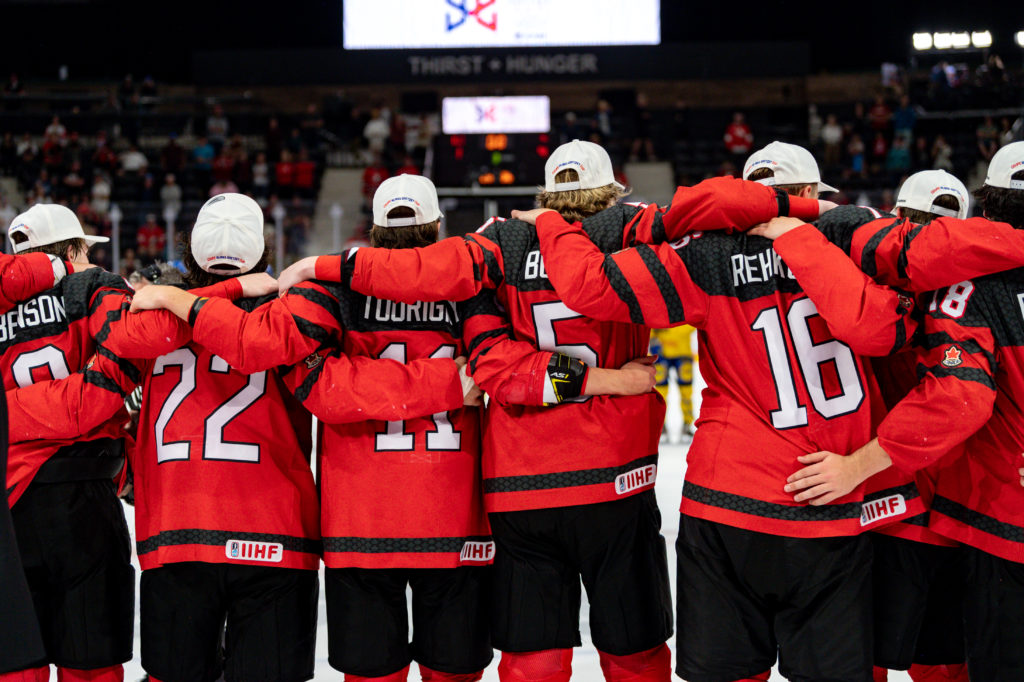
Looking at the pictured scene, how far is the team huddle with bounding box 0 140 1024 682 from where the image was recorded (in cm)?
246

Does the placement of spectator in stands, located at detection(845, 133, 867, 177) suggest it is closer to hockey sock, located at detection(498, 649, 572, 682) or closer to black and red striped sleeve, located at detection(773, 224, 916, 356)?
black and red striped sleeve, located at detection(773, 224, 916, 356)

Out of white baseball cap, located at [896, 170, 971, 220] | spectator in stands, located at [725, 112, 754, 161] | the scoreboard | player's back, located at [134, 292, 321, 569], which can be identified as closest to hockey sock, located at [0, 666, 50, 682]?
player's back, located at [134, 292, 321, 569]

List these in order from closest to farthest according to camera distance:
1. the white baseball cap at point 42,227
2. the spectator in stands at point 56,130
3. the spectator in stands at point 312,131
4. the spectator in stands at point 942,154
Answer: the white baseball cap at point 42,227
the spectator in stands at point 942,154
the spectator in stands at point 56,130
the spectator in stands at point 312,131

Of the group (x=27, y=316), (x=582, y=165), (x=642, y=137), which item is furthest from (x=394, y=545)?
(x=642, y=137)

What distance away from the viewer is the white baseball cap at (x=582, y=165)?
286 cm

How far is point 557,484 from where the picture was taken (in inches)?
107

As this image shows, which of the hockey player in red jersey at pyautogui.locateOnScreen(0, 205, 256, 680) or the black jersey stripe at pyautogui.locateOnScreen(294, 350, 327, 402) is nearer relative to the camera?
the black jersey stripe at pyautogui.locateOnScreen(294, 350, 327, 402)

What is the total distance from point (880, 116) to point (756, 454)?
16998 mm

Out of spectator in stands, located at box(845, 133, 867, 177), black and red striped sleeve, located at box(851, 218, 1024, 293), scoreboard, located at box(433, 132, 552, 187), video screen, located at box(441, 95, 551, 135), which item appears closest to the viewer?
black and red striped sleeve, located at box(851, 218, 1024, 293)

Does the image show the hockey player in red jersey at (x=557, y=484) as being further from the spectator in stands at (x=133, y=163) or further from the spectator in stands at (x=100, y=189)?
the spectator in stands at (x=133, y=163)

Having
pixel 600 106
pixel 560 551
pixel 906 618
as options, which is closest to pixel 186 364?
pixel 560 551

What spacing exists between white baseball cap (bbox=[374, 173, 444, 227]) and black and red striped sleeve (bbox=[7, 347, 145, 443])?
862 millimetres

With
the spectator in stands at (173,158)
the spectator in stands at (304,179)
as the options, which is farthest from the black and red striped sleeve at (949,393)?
the spectator in stands at (173,158)

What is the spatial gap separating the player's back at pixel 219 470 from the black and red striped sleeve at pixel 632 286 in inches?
35.6
